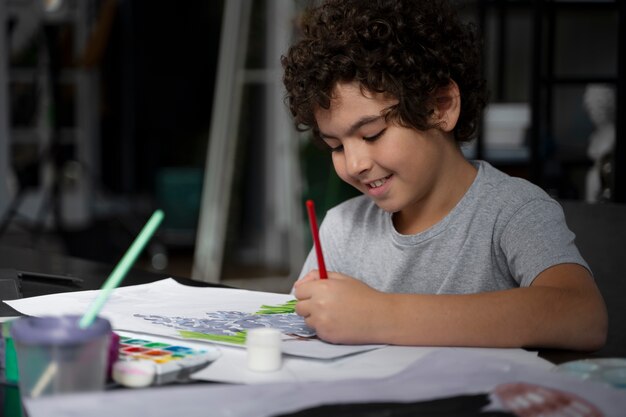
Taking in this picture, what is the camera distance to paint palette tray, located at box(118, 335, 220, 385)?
691mm

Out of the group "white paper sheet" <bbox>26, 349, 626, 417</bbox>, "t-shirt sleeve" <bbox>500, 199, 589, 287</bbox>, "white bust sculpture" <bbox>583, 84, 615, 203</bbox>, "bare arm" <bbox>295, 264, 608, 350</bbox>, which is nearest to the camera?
"white paper sheet" <bbox>26, 349, 626, 417</bbox>

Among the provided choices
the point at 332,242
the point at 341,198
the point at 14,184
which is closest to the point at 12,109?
the point at 14,184

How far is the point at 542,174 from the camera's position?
8.83 ft

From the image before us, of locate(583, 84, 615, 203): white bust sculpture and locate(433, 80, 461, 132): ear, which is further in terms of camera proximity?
locate(583, 84, 615, 203): white bust sculpture

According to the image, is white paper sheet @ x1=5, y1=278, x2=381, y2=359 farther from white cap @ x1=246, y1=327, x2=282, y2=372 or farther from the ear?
the ear

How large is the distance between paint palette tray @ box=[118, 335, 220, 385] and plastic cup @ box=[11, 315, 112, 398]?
0.08 metres

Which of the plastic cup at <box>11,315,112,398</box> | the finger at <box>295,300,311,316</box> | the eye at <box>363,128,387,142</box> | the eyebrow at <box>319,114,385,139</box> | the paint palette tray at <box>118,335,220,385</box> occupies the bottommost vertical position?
the paint palette tray at <box>118,335,220,385</box>

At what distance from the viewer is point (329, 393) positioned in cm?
64

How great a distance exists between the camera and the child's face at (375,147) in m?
1.06

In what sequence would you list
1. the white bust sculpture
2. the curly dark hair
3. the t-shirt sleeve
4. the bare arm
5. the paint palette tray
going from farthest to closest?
the white bust sculpture, the curly dark hair, the t-shirt sleeve, the bare arm, the paint palette tray

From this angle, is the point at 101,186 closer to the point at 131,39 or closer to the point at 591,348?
the point at 131,39

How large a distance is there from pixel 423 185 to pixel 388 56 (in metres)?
0.17

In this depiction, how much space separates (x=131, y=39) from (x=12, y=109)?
1.12 meters

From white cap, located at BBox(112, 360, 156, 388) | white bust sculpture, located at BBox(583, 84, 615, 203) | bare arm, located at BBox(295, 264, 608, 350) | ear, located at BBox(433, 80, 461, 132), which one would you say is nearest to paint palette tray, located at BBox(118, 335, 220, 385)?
white cap, located at BBox(112, 360, 156, 388)
